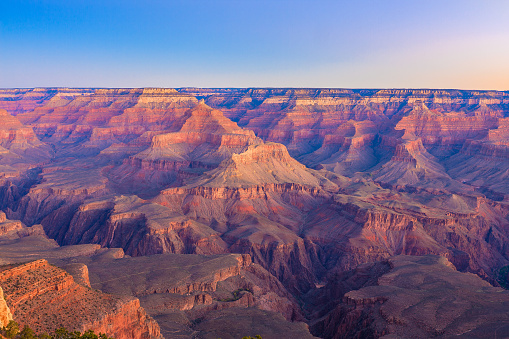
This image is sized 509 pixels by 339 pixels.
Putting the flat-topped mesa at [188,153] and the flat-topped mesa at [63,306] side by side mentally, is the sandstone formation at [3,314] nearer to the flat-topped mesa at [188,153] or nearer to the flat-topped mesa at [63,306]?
the flat-topped mesa at [63,306]

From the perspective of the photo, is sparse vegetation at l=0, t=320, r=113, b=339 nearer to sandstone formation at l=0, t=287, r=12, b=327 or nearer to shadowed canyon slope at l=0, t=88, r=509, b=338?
sandstone formation at l=0, t=287, r=12, b=327

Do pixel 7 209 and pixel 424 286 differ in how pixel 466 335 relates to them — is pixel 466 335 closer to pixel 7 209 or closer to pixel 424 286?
pixel 424 286

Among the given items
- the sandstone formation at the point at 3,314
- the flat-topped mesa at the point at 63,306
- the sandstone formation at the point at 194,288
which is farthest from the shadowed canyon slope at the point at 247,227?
the sandstone formation at the point at 3,314

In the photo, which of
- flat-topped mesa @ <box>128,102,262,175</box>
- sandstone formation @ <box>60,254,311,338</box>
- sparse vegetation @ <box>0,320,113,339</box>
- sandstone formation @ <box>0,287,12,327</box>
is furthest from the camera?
flat-topped mesa @ <box>128,102,262,175</box>

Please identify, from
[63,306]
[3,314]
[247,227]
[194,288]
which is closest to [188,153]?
[247,227]

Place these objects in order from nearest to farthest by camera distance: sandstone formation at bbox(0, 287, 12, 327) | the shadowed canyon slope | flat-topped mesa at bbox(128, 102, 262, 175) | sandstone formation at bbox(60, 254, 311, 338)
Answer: sandstone formation at bbox(0, 287, 12, 327) → sandstone formation at bbox(60, 254, 311, 338) → the shadowed canyon slope → flat-topped mesa at bbox(128, 102, 262, 175)

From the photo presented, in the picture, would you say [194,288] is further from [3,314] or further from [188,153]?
[188,153]

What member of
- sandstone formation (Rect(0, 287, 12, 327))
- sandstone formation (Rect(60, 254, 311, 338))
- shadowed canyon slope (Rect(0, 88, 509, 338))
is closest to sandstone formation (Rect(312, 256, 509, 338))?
shadowed canyon slope (Rect(0, 88, 509, 338))

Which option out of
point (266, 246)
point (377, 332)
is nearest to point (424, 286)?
point (377, 332)

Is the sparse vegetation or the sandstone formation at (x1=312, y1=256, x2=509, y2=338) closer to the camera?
the sparse vegetation
